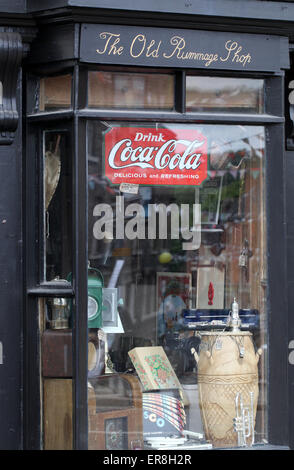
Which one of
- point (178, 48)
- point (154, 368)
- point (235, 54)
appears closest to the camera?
point (178, 48)

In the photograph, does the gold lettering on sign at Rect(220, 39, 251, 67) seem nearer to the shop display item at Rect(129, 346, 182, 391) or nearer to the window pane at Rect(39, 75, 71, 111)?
the window pane at Rect(39, 75, 71, 111)

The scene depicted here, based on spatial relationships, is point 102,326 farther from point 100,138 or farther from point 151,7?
point 151,7

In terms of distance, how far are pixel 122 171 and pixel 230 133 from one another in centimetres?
93

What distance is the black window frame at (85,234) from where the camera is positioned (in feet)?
18.6

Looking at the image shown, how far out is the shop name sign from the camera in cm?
568

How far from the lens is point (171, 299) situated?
6441 mm

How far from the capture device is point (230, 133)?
244 inches

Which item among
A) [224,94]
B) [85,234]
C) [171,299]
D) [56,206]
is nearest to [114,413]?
[171,299]

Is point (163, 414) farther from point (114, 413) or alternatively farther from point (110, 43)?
point (110, 43)

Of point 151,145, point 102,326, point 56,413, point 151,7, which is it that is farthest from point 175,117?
point 56,413

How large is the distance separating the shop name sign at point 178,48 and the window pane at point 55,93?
0.99ft

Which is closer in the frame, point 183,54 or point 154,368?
point 183,54

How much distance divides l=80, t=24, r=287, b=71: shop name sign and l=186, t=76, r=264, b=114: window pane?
153 millimetres

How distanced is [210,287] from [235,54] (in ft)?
6.15
